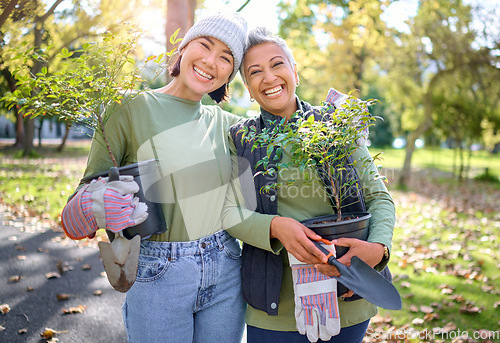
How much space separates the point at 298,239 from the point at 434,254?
15.7 feet

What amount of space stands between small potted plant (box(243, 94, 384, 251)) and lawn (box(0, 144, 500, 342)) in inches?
17.0

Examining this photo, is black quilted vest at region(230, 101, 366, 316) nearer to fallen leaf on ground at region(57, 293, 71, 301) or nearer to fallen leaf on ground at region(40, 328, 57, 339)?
fallen leaf on ground at region(40, 328, 57, 339)

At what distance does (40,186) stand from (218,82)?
865 cm

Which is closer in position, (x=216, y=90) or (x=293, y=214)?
(x=293, y=214)

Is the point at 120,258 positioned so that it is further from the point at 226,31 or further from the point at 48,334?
the point at 48,334

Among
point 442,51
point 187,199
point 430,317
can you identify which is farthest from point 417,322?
point 442,51

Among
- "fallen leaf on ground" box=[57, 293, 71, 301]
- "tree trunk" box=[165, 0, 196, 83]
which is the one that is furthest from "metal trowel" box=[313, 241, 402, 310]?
"fallen leaf on ground" box=[57, 293, 71, 301]

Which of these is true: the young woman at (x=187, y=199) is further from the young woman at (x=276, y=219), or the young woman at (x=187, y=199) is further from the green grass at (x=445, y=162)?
the green grass at (x=445, y=162)

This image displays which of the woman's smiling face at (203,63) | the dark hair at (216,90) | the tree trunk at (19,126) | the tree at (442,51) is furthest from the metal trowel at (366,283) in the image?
the tree at (442,51)

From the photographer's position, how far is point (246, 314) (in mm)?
1898

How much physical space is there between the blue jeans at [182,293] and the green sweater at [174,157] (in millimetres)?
69

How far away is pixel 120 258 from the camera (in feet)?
4.83

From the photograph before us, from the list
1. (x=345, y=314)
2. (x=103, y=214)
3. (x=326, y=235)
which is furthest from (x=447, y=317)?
(x=103, y=214)

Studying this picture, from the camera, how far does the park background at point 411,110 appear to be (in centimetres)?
244
